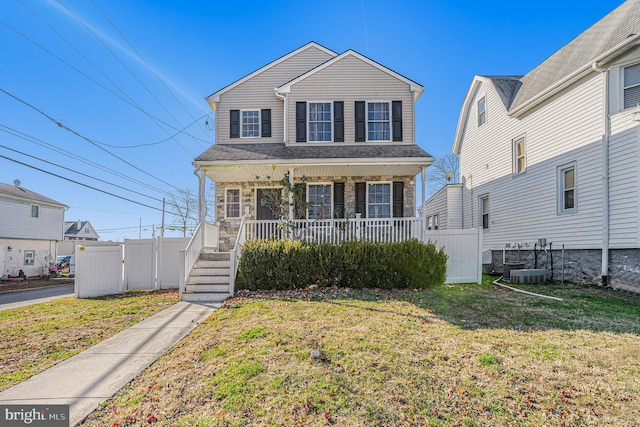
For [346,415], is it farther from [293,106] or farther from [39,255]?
[39,255]

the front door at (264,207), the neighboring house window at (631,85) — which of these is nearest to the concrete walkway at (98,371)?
the front door at (264,207)

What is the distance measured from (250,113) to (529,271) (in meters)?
10.9

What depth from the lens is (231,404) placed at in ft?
9.73

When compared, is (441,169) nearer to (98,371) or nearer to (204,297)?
(204,297)

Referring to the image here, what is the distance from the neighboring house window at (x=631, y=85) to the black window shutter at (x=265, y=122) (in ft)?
34.7

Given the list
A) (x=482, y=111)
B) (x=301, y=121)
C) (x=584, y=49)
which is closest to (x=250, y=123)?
(x=301, y=121)

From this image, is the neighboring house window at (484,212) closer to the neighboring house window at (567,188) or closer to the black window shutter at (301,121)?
the neighboring house window at (567,188)

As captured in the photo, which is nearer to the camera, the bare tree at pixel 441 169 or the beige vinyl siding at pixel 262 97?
the beige vinyl siding at pixel 262 97

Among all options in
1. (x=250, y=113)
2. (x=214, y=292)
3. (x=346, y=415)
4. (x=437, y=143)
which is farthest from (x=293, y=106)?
(x=437, y=143)

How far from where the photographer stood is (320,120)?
39.2 ft

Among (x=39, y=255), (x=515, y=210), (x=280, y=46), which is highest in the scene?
(x=280, y=46)

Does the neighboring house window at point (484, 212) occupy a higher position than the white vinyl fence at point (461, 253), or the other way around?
the neighboring house window at point (484, 212)

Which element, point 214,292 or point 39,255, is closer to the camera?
point 214,292

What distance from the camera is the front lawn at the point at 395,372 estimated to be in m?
2.80
